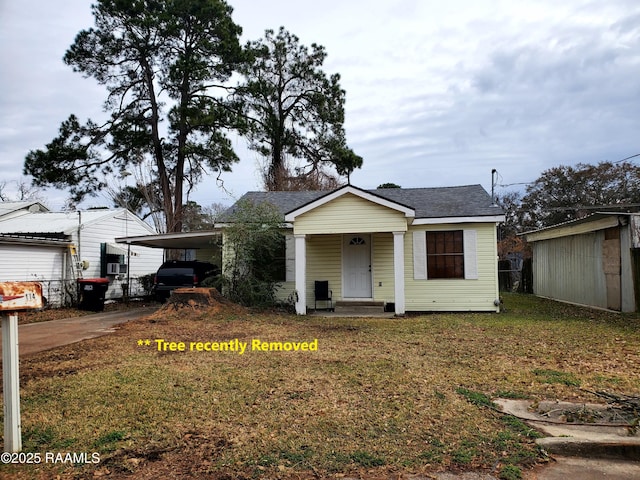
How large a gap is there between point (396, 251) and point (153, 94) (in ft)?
51.6

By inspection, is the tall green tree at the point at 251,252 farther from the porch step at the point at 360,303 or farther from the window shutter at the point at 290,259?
the porch step at the point at 360,303

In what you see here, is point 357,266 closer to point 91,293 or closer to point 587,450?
point 91,293

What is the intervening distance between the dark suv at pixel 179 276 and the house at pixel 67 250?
2828 millimetres

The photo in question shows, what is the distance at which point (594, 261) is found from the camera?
42.9ft

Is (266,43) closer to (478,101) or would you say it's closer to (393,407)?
(478,101)

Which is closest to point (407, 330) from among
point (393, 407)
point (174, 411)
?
point (393, 407)

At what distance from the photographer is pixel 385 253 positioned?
41.5 feet

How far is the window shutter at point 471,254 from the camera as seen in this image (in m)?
12.0

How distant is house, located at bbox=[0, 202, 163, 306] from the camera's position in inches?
500

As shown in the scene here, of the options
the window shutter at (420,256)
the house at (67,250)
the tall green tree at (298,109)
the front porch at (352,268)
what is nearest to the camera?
the window shutter at (420,256)

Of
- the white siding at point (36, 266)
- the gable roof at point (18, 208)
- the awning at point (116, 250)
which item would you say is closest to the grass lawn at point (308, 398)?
the white siding at point (36, 266)

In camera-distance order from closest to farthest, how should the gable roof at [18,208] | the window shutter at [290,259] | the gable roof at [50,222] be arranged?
the window shutter at [290,259]
the gable roof at [50,222]
the gable roof at [18,208]

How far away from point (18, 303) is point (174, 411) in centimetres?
187

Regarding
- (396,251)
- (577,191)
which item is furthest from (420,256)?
(577,191)
